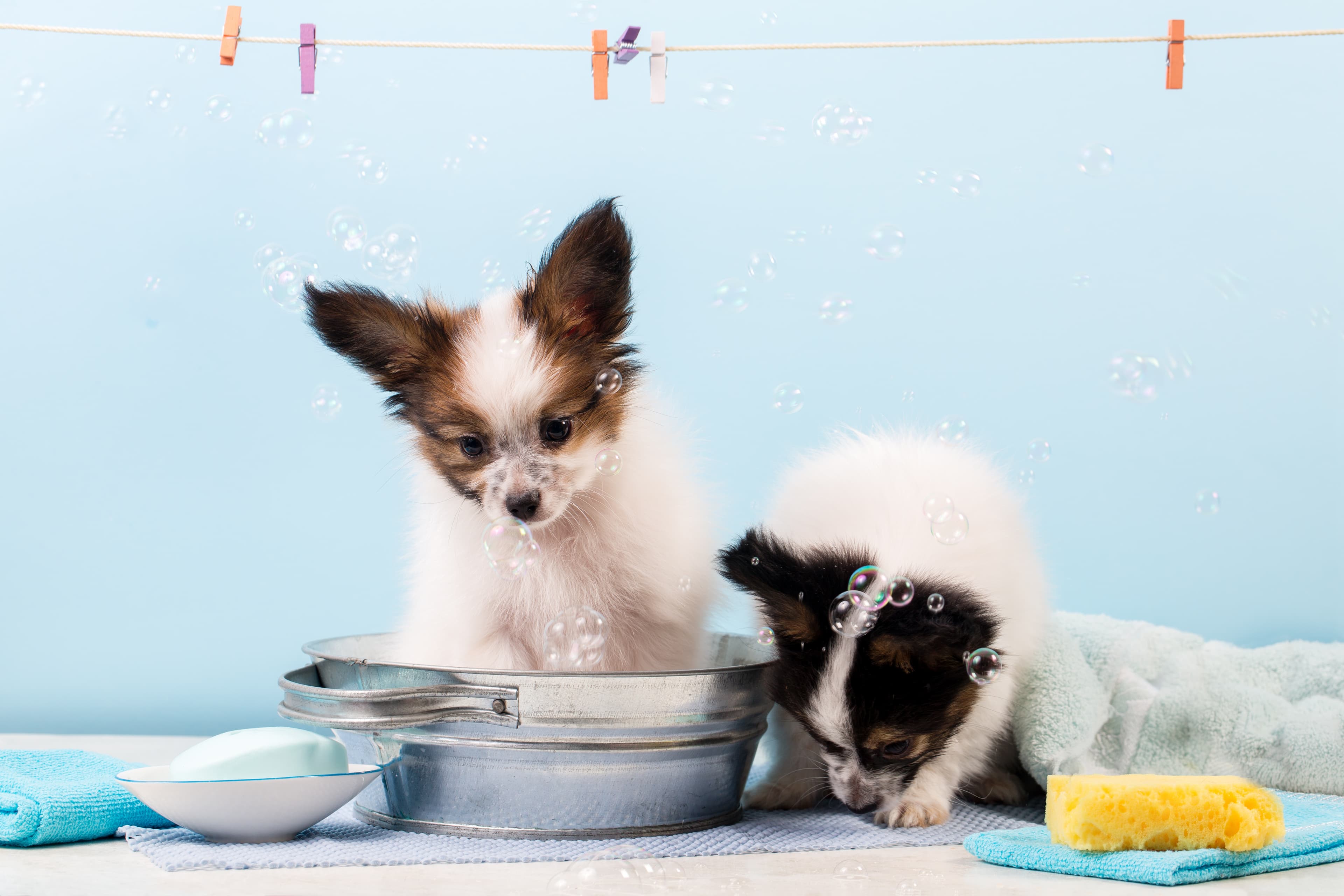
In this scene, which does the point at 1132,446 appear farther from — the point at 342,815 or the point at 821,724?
the point at 342,815

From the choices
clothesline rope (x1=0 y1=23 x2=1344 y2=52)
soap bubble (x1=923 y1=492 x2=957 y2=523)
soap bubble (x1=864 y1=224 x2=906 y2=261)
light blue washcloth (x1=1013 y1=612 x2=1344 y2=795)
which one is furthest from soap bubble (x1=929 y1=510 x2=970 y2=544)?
clothesline rope (x1=0 y1=23 x2=1344 y2=52)

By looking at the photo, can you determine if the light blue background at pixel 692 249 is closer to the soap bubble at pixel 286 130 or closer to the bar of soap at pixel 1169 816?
the soap bubble at pixel 286 130

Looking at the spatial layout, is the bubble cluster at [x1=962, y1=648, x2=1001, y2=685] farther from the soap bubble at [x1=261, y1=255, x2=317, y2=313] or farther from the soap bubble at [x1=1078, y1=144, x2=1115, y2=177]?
the soap bubble at [x1=261, y1=255, x2=317, y2=313]

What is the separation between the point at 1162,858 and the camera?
210 cm

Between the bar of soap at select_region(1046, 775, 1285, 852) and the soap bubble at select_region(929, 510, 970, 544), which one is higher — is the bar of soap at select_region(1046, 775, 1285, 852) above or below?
below

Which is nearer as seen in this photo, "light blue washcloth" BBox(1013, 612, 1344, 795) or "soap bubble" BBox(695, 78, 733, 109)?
"light blue washcloth" BBox(1013, 612, 1344, 795)

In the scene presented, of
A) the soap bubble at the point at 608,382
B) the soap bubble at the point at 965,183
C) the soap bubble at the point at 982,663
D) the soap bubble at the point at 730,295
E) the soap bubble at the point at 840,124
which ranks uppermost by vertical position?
the soap bubble at the point at 840,124

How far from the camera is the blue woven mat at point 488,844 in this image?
220cm

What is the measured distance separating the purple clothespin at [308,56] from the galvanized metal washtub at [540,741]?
1.40 meters

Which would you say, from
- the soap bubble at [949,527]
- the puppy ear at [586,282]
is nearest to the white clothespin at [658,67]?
the puppy ear at [586,282]

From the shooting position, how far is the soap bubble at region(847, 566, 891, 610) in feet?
7.93

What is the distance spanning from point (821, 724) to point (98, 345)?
3000mm

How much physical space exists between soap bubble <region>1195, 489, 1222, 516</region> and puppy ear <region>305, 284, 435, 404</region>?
1859 millimetres

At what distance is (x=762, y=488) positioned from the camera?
3266 mm
